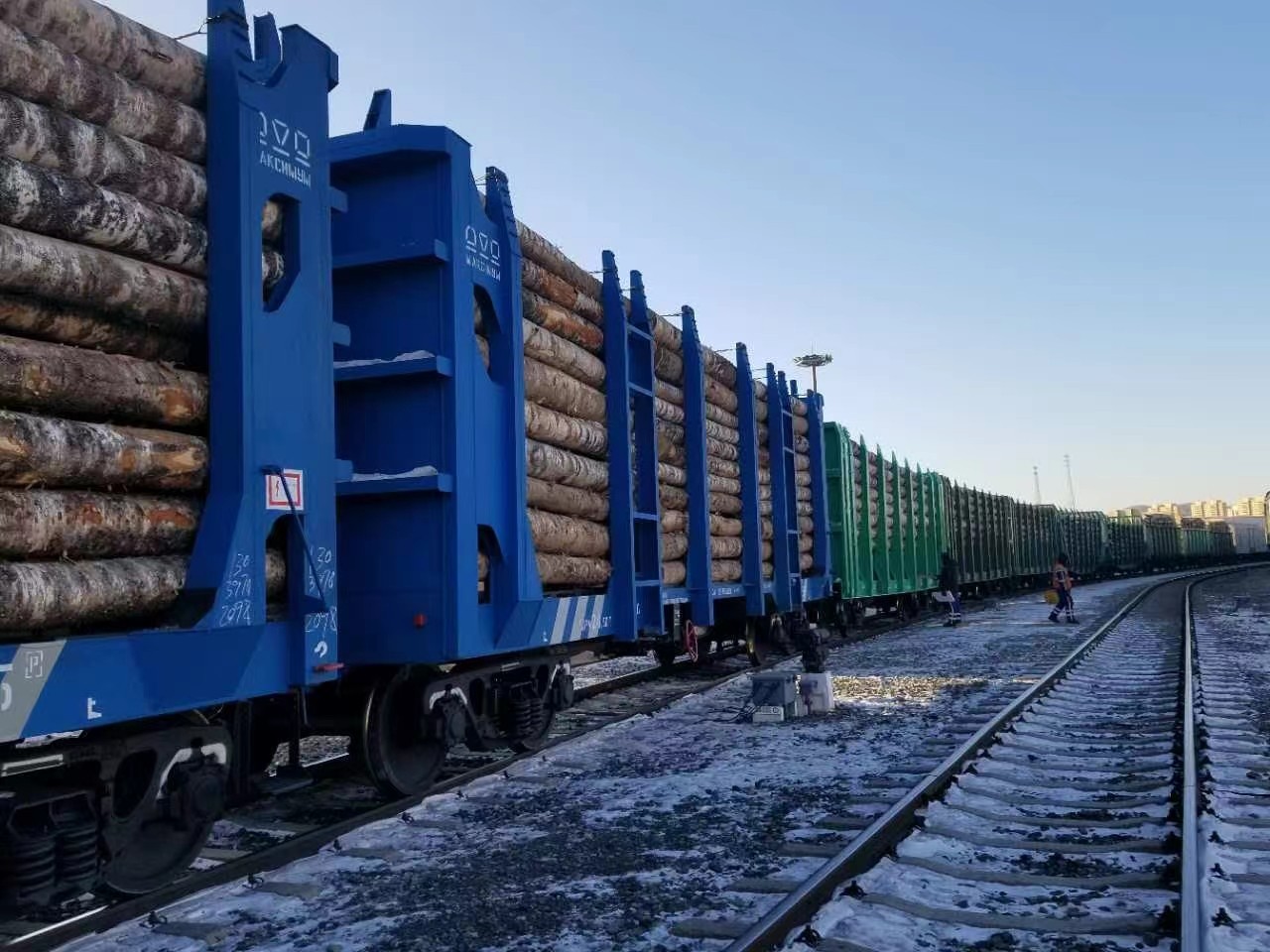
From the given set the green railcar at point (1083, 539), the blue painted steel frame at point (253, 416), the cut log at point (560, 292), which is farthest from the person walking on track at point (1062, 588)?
the green railcar at point (1083, 539)

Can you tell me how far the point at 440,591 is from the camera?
602 cm

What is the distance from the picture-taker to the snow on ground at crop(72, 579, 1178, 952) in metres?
4.11

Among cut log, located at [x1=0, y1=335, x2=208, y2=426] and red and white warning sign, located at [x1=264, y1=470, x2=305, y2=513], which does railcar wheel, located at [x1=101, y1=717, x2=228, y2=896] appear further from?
cut log, located at [x1=0, y1=335, x2=208, y2=426]

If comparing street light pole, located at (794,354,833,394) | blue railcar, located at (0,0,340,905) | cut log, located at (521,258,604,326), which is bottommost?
blue railcar, located at (0,0,340,905)

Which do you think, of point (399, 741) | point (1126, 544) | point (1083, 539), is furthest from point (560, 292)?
point (1126, 544)

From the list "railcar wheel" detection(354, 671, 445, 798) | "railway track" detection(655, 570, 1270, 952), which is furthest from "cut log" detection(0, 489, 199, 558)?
"railway track" detection(655, 570, 1270, 952)

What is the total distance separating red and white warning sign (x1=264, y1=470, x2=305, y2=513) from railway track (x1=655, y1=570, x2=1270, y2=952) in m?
2.57

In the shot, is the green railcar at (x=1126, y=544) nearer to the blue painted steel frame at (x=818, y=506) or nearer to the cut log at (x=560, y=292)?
the blue painted steel frame at (x=818, y=506)

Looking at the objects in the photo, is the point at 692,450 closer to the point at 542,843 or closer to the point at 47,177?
the point at 542,843

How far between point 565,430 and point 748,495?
4.91m

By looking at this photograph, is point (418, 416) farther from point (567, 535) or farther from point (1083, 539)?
point (1083, 539)

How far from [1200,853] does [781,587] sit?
8.64 meters

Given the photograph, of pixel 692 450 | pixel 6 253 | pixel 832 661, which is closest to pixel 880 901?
pixel 6 253

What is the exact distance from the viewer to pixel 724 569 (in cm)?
1169
